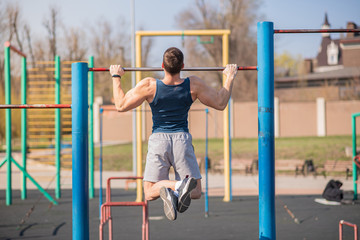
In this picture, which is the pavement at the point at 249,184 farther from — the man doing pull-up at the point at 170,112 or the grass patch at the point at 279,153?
the man doing pull-up at the point at 170,112

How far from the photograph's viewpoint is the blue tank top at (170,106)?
152 inches

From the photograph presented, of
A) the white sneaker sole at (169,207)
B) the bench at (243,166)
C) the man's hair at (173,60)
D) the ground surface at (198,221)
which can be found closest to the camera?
the white sneaker sole at (169,207)

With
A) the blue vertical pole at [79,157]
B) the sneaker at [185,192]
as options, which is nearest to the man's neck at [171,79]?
the blue vertical pole at [79,157]

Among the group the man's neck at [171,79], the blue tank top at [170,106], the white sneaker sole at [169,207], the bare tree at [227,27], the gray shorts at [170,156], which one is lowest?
the white sneaker sole at [169,207]

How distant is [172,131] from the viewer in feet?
13.0

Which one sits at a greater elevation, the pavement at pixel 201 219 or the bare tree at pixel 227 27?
the bare tree at pixel 227 27

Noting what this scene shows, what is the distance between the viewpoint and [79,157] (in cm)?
394

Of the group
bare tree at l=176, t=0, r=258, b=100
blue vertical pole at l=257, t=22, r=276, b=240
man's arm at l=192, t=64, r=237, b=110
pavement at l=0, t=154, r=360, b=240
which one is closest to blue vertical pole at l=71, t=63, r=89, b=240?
man's arm at l=192, t=64, r=237, b=110

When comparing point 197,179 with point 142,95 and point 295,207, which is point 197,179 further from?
point 295,207

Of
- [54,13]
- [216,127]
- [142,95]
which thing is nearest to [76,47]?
[54,13]

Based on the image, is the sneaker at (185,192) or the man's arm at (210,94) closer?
the sneaker at (185,192)

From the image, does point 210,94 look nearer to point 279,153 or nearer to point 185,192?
point 185,192

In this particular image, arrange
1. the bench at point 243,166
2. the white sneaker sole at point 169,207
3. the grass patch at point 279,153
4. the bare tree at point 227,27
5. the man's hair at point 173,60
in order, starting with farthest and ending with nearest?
the bare tree at point 227,27 → the grass patch at point 279,153 → the bench at point 243,166 → the man's hair at point 173,60 → the white sneaker sole at point 169,207

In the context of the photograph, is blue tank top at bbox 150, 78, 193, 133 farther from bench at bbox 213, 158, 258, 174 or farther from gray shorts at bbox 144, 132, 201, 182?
bench at bbox 213, 158, 258, 174
